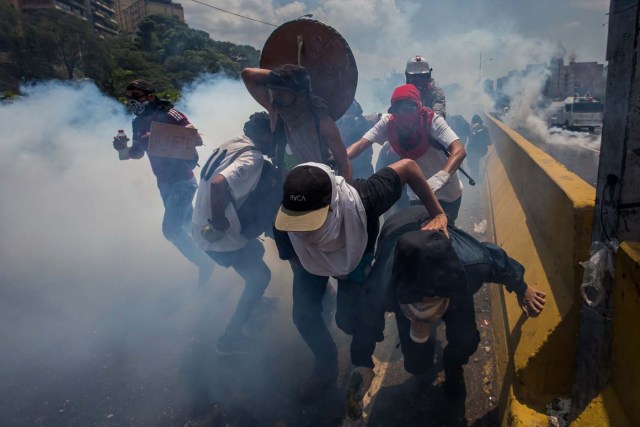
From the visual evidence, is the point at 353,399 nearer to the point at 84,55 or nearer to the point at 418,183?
the point at 418,183

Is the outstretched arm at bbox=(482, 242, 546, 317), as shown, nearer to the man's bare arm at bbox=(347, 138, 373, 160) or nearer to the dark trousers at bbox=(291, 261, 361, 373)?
the dark trousers at bbox=(291, 261, 361, 373)

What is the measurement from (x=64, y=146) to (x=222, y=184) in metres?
5.68

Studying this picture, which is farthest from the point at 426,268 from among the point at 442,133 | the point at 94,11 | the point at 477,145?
the point at 94,11

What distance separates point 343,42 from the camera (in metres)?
3.29

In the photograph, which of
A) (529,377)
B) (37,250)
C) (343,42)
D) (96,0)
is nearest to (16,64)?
(37,250)

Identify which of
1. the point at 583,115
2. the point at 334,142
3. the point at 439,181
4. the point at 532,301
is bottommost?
the point at 583,115

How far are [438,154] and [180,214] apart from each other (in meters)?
2.69

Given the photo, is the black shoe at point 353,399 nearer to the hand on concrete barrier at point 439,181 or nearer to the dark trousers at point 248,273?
the dark trousers at point 248,273

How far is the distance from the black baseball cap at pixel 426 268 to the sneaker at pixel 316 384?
3.81ft

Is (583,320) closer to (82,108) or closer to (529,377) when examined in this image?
(529,377)

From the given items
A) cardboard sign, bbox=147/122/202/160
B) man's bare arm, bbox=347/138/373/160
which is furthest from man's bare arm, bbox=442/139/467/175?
cardboard sign, bbox=147/122/202/160

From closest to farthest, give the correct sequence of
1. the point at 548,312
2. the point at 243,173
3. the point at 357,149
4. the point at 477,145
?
the point at 548,312
the point at 243,173
the point at 357,149
the point at 477,145

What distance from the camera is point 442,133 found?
3354 mm

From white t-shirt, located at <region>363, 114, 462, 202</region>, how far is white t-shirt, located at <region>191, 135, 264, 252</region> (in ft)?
4.07
